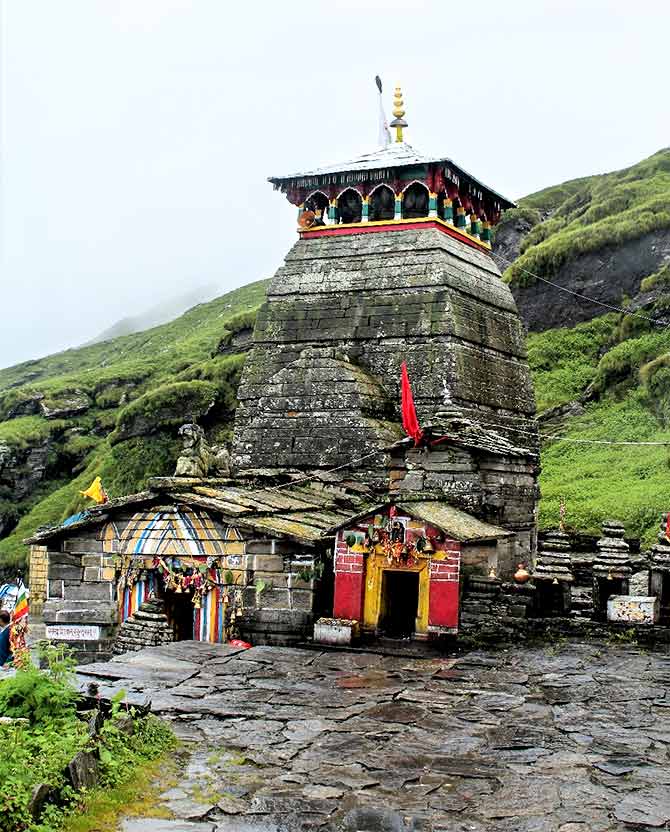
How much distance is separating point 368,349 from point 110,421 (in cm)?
3519

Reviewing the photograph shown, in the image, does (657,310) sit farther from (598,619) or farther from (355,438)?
(598,619)

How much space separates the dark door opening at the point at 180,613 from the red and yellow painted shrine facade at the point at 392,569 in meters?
2.80

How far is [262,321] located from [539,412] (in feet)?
63.3

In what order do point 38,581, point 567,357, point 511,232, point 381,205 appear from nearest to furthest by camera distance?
1. point 381,205
2. point 38,581
3. point 567,357
4. point 511,232

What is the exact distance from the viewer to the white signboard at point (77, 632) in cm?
1667

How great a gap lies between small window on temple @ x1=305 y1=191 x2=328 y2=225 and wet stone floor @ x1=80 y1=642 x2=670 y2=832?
14227mm

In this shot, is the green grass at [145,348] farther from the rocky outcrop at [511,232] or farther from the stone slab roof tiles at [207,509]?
the stone slab roof tiles at [207,509]

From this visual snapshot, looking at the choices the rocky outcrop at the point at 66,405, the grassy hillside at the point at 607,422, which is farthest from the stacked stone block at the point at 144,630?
the rocky outcrop at the point at 66,405

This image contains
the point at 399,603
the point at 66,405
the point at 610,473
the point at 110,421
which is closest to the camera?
the point at 399,603

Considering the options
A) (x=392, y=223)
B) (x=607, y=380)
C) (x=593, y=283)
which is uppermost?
(x=593, y=283)

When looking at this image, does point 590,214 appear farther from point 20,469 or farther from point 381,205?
point 20,469

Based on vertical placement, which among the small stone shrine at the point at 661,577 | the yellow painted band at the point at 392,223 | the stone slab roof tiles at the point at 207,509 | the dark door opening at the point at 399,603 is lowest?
the dark door opening at the point at 399,603

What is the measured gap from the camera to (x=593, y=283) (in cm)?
4525

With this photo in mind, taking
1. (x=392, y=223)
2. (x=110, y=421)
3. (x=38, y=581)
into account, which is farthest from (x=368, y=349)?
(x=110, y=421)
